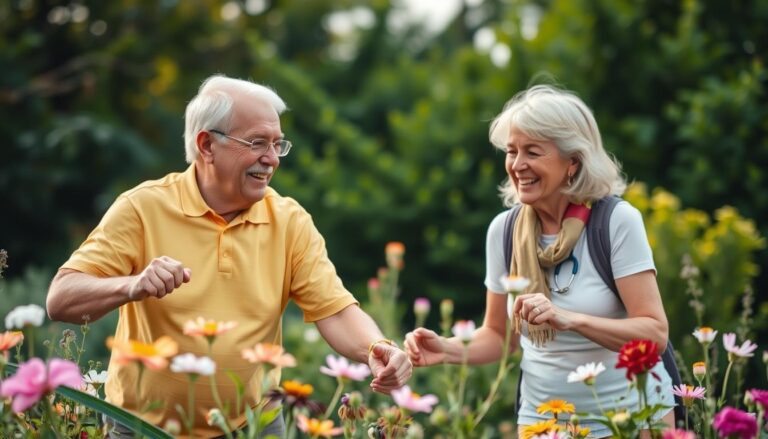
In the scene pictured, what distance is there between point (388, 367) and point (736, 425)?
101 centimetres

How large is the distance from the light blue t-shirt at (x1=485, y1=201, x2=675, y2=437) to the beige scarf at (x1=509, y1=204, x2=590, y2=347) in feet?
0.13

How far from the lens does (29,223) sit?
40.7ft

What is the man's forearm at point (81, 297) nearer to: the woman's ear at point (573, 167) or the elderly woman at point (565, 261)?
the elderly woman at point (565, 261)

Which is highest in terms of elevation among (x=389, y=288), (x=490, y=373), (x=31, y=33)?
(x=31, y=33)

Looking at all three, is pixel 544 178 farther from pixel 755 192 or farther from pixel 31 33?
pixel 31 33

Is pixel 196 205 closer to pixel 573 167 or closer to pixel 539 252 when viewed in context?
pixel 539 252

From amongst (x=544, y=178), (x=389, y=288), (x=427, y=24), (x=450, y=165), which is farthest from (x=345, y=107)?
(x=544, y=178)

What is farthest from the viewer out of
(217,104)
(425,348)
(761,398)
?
(425,348)

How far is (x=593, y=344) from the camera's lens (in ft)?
9.59

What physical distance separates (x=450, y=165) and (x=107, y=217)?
735 centimetres

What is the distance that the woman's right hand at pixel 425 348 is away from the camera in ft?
9.86

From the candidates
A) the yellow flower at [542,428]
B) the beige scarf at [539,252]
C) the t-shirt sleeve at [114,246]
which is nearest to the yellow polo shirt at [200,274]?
the t-shirt sleeve at [114,246]

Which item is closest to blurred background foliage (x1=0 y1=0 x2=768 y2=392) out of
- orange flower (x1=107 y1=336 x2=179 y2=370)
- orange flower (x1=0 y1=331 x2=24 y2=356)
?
orange flower (x1=0 y1=331 x2=24 y2=356)

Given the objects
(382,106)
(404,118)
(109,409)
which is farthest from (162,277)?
(382,106)
